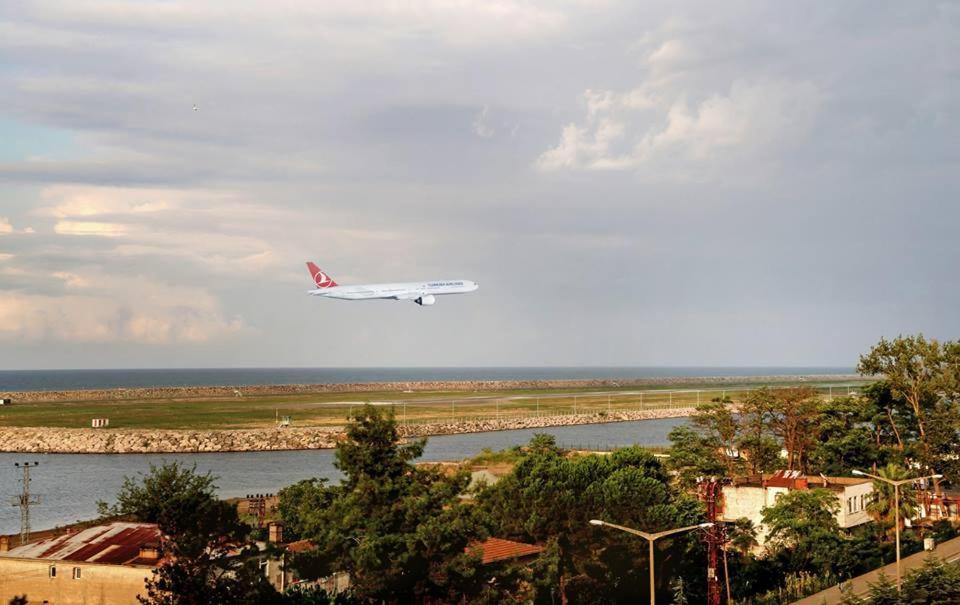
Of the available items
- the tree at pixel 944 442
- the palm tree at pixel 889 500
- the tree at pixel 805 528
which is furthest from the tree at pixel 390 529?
the tree at pixel 944 442

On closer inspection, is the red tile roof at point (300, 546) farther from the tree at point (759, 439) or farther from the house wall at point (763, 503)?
the tree at point (759, 439)

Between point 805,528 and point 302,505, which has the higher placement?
point 302,505

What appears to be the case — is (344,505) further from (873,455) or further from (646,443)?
(646,443)

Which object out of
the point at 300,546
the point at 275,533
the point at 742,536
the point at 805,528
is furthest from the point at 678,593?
the point at 275,533

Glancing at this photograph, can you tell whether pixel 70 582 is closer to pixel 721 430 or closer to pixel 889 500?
pixel 889 500

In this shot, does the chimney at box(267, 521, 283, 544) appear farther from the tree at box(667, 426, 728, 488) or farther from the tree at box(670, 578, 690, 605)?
the tree at box(667, 426, 728, 488)

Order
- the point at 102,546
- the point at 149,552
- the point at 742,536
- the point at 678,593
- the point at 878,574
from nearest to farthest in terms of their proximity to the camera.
→ the point at 149,552 → the point at 102,546 → the point at 878,574 → the point at 678,593 → the point at 742,536

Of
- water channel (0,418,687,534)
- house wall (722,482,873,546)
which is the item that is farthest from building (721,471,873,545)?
water channel (0,418,687,534)
